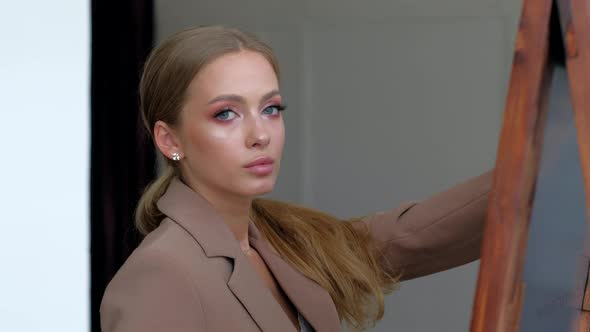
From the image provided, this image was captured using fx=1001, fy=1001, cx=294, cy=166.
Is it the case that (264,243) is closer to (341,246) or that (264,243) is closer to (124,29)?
(341,246)

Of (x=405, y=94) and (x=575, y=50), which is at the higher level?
(x=575, y=50)

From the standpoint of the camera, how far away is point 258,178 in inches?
61.9

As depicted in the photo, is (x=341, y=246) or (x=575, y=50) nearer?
(x=575, y=50)

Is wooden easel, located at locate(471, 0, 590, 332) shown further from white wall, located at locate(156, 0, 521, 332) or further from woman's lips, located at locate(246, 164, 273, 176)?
white wall, located at locate(156, 0, 521, 332)

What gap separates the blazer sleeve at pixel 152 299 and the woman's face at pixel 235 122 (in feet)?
0.62

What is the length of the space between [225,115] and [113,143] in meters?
1.41

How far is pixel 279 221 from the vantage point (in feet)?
6.27

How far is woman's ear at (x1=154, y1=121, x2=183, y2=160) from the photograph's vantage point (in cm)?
165

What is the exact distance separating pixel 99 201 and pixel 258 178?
4.64 ft

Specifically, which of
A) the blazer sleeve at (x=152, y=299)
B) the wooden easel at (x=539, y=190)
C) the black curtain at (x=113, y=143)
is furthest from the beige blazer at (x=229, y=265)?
the black curtain at (x=113, y=143)
